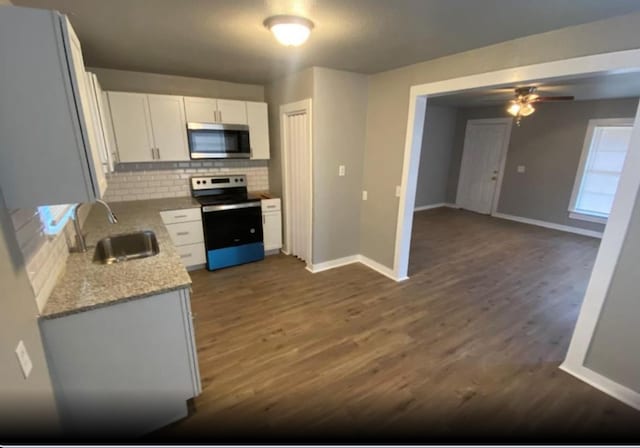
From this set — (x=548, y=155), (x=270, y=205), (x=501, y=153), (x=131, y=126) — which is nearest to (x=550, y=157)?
(x=548, y=155)

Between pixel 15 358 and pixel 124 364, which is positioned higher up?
pixel 15 358

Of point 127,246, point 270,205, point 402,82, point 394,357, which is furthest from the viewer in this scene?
point 270,205

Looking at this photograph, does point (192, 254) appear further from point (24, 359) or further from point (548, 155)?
point (548, 155)

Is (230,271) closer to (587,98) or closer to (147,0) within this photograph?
(147,0)

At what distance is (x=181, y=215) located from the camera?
3.45 metres

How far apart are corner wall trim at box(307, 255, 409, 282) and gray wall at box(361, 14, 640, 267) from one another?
0.24ft

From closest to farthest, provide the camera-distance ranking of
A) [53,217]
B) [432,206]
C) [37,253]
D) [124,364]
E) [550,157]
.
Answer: [37,253] → [124,364] → [53,217] → [550,157] → [432,206]

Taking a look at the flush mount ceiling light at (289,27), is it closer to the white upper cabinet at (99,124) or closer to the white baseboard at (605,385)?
the white upper cabinet at (99,124)

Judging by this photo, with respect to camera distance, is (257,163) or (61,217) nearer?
(61,217)

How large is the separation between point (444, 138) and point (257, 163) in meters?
5.04

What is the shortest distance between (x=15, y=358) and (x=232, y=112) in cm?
331

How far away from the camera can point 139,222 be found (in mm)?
2799

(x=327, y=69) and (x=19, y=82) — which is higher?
(x=327, y=69)

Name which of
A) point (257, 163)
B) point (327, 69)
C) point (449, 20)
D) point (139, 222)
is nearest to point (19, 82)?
point (139, 222)
